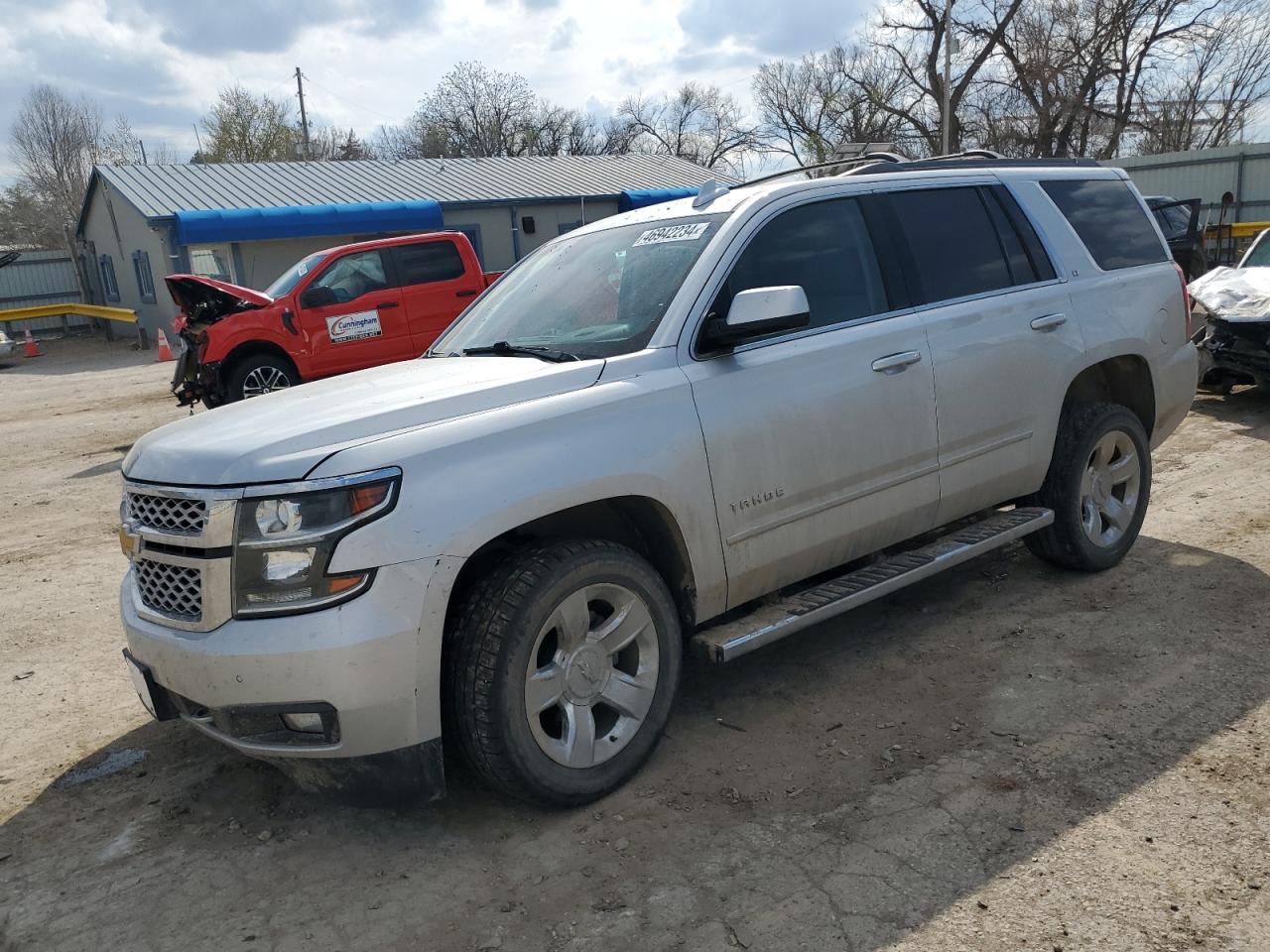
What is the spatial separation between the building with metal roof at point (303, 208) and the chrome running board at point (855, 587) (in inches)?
858

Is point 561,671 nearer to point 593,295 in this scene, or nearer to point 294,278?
point 593,295

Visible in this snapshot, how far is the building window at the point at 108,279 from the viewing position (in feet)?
95.1

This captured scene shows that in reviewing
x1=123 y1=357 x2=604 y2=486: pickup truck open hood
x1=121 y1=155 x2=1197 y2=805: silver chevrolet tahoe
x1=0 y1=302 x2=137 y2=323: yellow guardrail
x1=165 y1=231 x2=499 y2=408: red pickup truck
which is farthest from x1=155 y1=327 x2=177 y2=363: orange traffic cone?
x1=123 y1=357 x2=604 y2=486: pickup truck open hood

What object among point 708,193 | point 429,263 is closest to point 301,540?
point 708,193

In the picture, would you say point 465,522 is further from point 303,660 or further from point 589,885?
point 589,885

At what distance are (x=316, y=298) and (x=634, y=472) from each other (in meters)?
9.70

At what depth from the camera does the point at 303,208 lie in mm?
23781

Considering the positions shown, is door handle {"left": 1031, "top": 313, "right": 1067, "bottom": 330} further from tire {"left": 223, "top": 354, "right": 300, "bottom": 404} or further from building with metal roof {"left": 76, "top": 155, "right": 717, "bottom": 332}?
building with metal roof {"left": 76, "top": 155, "right": 717, "bottom": 332}

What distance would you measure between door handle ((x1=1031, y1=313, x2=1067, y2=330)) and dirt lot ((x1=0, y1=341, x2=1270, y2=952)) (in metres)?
1.31

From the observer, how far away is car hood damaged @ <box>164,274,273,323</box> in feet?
38.5

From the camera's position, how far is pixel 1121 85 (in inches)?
1415

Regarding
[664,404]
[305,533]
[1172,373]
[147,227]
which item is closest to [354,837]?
[305,533]

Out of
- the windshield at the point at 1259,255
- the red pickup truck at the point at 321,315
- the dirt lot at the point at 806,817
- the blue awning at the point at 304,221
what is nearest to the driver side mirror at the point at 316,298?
the red pickup truck at the point at 321,315

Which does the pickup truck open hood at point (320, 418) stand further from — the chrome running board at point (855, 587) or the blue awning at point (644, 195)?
the blue awning at point (644, 195)
